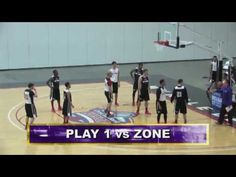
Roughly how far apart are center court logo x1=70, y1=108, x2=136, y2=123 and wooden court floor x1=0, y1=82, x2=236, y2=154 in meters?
0.39

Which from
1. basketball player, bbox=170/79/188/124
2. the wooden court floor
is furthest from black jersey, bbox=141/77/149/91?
Answer: basketball player, bbox=170/79/188/124

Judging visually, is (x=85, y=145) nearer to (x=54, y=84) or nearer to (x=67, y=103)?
(x=67, y=103)

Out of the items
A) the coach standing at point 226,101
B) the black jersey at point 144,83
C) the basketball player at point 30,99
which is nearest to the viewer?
the basketball player at point 30,99

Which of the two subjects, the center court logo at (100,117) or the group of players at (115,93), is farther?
the center court logo at (100,117)

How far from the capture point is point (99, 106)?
2016cm

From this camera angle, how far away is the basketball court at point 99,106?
14969mm

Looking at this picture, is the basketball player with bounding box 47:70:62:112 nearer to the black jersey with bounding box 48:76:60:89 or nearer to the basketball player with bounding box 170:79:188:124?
the black jersey with bounding box 48:76:60:89

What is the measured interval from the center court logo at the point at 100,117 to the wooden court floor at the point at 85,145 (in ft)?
1.28

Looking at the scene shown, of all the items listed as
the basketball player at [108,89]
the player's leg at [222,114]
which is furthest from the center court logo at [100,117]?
the player's leg at [222,114]

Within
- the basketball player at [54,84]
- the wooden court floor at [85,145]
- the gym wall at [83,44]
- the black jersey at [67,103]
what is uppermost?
the gym wall at [83,44]

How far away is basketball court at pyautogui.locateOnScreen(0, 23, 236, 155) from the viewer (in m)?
15.0

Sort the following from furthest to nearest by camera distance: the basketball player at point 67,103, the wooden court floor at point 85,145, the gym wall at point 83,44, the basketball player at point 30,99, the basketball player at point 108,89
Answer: the gym wall at point 83,44 < the basketball player at point 108,89 < the basketball player at point 67,103 < the basketball player at point 30,99 < the wooden court floor at point 85,145

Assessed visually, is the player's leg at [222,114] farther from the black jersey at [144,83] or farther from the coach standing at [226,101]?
the black jersey at [144,83]
